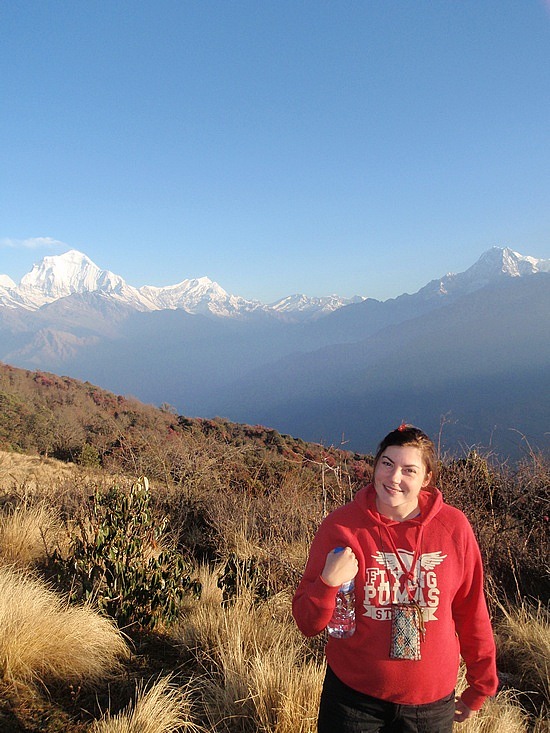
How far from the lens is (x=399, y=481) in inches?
57.6

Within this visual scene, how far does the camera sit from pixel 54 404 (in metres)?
29.0

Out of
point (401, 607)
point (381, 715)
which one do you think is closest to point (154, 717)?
point (381, 715)

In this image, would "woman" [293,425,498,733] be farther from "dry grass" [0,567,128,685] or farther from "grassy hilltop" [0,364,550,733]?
"dry grass" [0,567,128,685]

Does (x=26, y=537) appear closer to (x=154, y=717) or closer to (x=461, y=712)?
(x=154, y=717)

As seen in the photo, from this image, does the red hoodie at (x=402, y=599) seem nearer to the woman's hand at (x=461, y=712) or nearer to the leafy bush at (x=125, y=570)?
the woman's hand at (x=461, y=712)

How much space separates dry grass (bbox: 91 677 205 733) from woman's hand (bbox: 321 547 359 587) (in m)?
1.24

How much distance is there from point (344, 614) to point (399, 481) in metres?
0.45

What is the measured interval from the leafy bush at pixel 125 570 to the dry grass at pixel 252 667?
0.25 meters

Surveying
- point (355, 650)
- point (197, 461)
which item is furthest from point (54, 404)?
point (355, 650)

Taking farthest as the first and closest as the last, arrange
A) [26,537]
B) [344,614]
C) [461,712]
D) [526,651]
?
[26,537] < [526,651] < [461,712] < [344,614]

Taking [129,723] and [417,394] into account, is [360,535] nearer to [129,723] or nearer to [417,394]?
[129,723]

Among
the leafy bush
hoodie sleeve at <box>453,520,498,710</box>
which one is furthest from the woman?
the leafy bush

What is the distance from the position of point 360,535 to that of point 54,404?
102 ft

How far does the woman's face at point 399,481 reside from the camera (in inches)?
57.7
